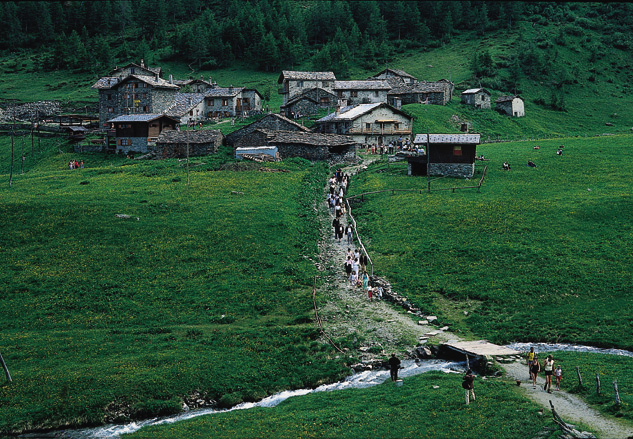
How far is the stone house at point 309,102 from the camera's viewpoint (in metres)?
116

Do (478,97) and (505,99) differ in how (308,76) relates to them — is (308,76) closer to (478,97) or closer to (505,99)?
(478,97)

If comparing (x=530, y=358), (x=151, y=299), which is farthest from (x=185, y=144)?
(x=530, y=358)

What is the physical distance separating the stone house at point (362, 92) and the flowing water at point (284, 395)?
89.7 metres

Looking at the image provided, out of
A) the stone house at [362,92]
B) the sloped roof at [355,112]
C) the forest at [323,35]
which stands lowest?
the sloped roof at [355,112]

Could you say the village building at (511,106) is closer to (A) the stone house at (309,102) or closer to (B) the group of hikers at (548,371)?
(A) the stone house at (309,102)

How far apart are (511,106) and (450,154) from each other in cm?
5139

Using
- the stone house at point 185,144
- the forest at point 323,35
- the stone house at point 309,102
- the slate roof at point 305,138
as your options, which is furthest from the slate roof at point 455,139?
the forest at point 323,35

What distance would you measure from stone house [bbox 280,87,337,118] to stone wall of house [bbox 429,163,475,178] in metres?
47.7

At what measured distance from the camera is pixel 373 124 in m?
100

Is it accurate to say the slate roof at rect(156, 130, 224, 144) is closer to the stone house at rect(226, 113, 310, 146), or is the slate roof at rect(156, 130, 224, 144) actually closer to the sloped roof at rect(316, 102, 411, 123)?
the stone house at rect(226, 113, 310, 146)

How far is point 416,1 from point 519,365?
178175mm

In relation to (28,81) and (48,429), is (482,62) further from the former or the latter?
(48,429)

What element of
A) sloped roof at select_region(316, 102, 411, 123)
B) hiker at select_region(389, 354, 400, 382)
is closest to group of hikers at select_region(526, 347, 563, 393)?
hiker at select_region(389, 354, 400, 382)

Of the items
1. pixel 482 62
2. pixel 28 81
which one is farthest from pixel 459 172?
pixel 28 81
